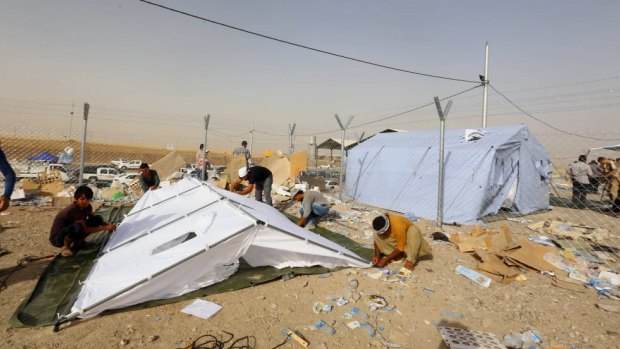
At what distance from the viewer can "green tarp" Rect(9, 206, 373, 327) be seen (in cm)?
315

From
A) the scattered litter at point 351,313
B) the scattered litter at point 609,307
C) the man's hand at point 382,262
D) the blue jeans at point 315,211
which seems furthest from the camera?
the blue jeans at point 315,211

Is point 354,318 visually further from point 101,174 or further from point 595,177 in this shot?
point 101,174

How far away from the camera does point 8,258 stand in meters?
4.76

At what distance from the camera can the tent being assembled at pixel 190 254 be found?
328 centimetres

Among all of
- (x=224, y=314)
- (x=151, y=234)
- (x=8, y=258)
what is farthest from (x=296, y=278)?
(x=8, y=258)

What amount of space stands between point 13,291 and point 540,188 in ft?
42.1

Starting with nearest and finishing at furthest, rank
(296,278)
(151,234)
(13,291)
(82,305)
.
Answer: (82,305) → (13,291) → (296,278) → (151,234)

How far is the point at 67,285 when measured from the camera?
3896 mm

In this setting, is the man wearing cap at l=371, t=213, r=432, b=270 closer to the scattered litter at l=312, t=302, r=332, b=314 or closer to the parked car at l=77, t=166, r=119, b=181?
the scattered litter at l=312, t=302, r=332, b=314

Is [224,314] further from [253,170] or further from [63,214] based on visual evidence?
[253,170]

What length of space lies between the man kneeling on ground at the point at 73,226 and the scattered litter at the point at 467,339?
5077 mm

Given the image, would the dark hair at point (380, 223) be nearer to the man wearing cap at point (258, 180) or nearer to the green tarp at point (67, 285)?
the green tarp at point (67, 285)

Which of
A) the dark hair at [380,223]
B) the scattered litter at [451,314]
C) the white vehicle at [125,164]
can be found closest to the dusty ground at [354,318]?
the scattered litter at [451,314]

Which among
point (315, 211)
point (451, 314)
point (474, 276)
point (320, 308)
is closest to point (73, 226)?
point (320, 308)
